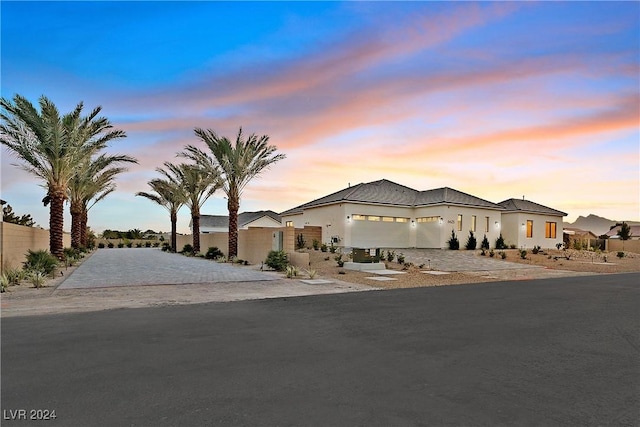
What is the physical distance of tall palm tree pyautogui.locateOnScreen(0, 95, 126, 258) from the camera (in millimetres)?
17578

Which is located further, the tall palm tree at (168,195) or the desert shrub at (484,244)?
the tall palm tree at (168,195)

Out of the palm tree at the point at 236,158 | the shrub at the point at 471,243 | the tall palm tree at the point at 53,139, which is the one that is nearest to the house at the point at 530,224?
the shrub at the point at 471,243

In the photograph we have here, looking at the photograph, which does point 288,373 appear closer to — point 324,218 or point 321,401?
point 321,401

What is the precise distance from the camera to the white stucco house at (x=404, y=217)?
109ft

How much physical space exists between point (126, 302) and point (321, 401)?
825 centimetres

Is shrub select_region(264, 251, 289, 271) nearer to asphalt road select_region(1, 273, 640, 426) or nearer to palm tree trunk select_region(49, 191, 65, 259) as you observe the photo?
asphalt road select_region(1, 273, 640, 426)

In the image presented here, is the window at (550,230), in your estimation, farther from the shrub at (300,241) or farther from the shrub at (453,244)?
the shrub at (300,241)

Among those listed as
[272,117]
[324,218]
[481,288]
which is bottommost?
[481,288]

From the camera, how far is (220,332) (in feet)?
23.3

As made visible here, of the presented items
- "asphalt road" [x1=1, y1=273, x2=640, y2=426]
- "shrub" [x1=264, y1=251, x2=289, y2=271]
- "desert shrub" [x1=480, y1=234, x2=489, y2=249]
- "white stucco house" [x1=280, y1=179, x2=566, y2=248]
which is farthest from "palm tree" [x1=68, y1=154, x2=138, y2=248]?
"desert shrub" [x1=480, y1=234, x2=489, y2=249]

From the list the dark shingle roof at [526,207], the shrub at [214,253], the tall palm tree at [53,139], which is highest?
the tall palm tree at [53,139]

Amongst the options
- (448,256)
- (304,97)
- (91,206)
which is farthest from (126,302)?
(91,206)

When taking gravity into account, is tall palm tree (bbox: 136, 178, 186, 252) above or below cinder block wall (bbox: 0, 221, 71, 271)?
above

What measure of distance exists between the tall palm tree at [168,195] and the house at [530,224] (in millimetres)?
A: 30576
